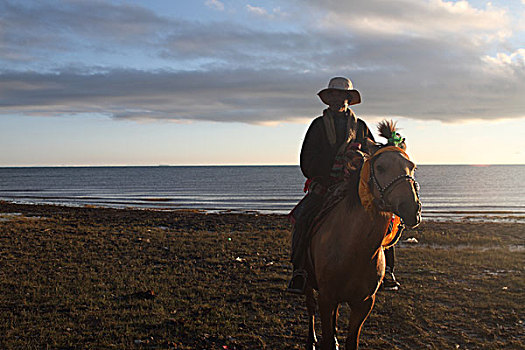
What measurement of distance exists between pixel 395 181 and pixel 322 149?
2.21m

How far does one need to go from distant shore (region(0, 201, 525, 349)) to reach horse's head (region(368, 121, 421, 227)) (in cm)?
405

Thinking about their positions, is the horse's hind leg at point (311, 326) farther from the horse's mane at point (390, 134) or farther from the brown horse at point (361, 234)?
the horse's mane at point (390, 134)

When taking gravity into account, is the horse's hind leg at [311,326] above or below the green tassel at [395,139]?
below

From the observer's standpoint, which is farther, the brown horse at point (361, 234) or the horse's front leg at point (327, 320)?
the horse's front leg at point (327, 320)

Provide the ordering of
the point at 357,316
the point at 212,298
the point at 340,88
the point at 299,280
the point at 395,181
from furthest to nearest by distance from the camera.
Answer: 1. the point at 212,298
2. the point at 299,280
3. the point at 340,88
4. the point at 357,316
5. the point at 395,181

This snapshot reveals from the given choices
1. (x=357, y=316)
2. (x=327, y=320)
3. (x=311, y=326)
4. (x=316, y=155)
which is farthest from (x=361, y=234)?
(x=311, y=326)

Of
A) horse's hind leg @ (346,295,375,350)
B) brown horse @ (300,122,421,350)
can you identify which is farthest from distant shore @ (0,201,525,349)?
brown horse @ (300,122,421,350)

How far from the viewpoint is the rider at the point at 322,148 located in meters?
6.03

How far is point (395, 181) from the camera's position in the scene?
160 inches

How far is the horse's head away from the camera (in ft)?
12.7

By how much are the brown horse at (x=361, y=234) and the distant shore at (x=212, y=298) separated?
7.76 ft

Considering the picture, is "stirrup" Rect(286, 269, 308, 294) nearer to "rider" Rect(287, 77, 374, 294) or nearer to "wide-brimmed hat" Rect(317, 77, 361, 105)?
"rider" Rect(287, 77, 374, 294)

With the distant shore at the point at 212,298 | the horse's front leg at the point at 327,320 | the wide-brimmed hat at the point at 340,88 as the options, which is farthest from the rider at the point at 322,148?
the distant shore at the point at 212,298

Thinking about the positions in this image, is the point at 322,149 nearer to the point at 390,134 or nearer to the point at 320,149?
the point at 320,149
